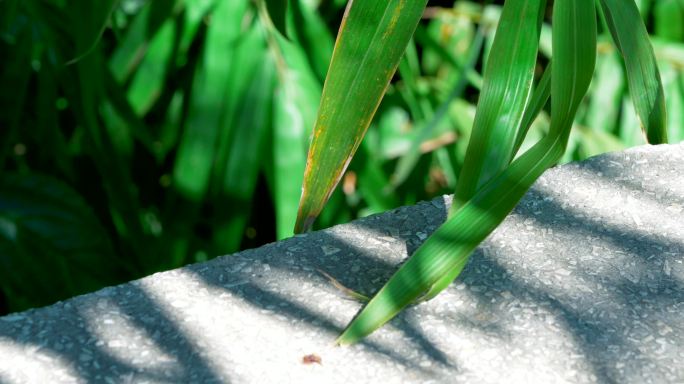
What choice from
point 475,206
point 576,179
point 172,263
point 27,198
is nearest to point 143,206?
point 172,263

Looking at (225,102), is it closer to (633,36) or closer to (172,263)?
(172,263)

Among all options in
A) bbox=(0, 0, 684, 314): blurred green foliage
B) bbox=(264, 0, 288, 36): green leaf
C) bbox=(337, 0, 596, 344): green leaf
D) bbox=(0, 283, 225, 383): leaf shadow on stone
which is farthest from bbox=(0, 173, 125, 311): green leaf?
bbox=(337, 0, 596, 344): green leaf

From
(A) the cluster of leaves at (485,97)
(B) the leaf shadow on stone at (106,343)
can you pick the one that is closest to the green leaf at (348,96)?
(A) the cluster of leaves at (485,97)

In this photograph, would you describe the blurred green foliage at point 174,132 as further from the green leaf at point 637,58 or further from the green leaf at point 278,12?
the green leaf at point 637,58

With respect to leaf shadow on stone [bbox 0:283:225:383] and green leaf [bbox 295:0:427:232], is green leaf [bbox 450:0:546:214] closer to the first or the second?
green leaf [bbox 295:0:427:232]

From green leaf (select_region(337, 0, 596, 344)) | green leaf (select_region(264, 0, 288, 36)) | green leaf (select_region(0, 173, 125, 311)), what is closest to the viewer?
green leaf (select_region(337, 0, 596, 344))

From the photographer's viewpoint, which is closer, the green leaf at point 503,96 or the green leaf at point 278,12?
the green leaf at point 503,96
